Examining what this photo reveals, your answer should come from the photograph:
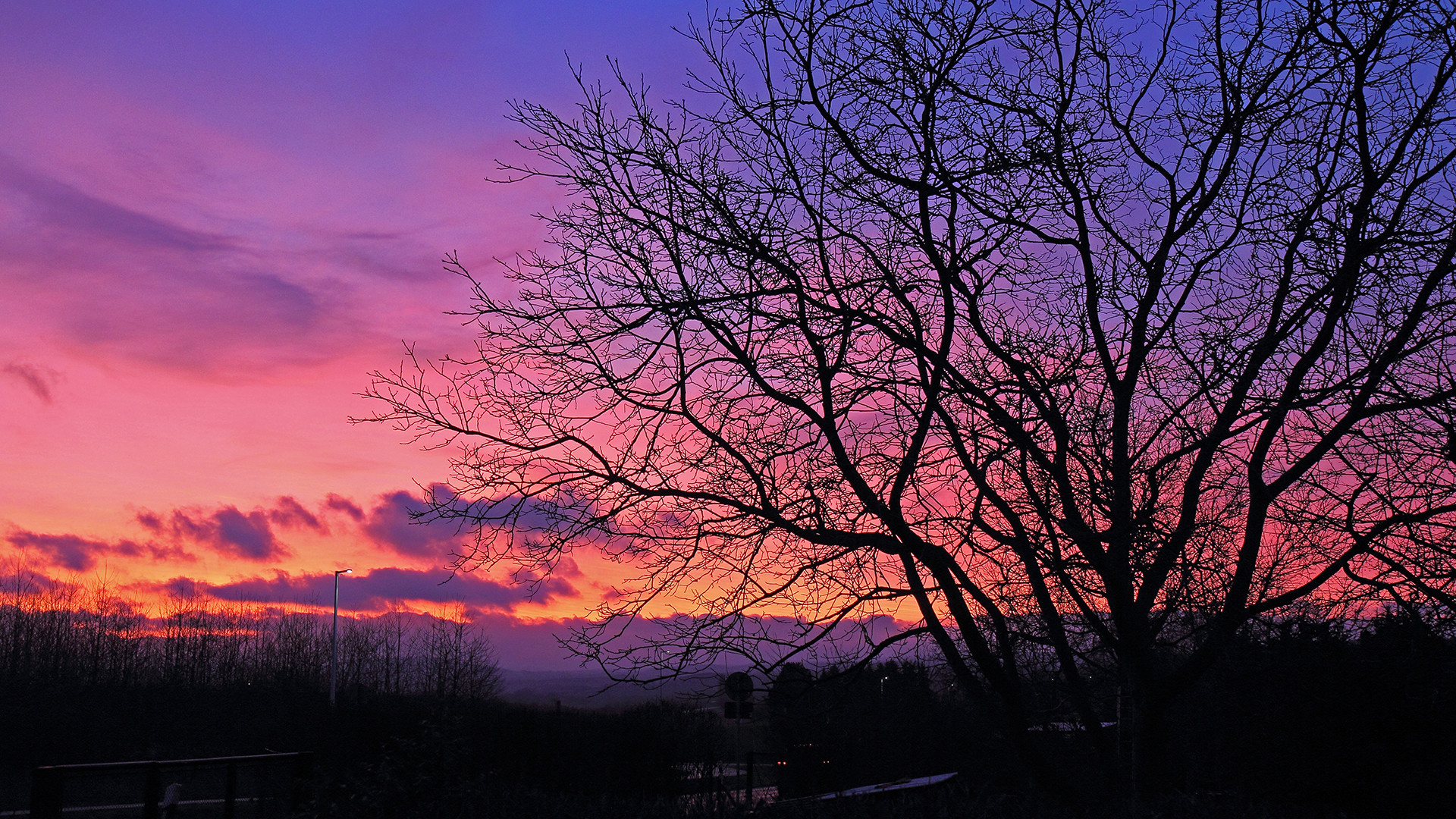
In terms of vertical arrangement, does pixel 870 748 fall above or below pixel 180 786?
below

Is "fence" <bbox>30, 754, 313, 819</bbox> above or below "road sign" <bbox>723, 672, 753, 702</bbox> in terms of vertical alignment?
below

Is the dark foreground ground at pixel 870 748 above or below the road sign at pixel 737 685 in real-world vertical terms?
below

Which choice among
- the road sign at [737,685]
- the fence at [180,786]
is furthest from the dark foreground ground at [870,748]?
the fence at [180,786]

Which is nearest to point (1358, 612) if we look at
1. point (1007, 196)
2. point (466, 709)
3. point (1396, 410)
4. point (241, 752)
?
point (1396, 410)

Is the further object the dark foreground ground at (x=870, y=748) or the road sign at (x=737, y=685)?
the road sign at (x=737, y=685)

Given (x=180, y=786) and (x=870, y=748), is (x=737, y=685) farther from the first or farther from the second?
(x=870, y=748)

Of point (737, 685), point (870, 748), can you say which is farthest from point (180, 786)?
point (870, 748)

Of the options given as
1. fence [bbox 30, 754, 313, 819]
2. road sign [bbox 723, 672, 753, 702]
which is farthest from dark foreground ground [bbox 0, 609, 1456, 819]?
fence [bbox 30, 754, 313, 819]

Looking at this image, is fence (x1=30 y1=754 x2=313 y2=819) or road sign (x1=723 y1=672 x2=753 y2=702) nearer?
road sign (x1=723 y1=672 x2=753 y2=702)

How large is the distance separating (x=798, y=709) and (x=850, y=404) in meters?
3.58

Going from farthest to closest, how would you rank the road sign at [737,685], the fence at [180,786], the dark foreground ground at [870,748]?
1. the fence at [180,786]
2. the road sign at [737,685]
3. the dark foreground ground at [870,748]

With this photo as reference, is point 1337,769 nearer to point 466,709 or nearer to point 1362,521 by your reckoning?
point 1362,521

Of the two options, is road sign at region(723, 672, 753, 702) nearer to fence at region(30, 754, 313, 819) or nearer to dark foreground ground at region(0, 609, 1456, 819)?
dark foreground ground at region(0, 609, 1456, 819)

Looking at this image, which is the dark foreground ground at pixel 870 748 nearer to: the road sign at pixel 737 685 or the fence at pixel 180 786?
the road sign at pixel 737 685
